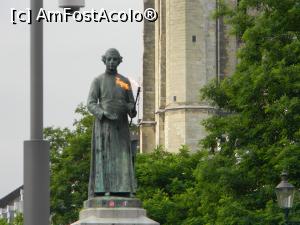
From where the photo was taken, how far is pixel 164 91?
9600 cm

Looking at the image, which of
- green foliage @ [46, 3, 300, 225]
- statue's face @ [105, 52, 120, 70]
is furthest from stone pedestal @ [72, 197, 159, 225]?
green foliage @ [46, 3, 300, 225]

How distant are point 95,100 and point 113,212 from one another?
1.87 meters

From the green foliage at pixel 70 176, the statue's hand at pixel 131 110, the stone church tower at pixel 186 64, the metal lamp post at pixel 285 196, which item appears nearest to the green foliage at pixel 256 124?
the metal lamp post at pixel 285 196

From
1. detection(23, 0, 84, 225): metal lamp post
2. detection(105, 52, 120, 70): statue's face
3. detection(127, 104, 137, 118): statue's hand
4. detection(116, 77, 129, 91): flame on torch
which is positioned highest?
detection(105, 52, 120, 70): statue's face

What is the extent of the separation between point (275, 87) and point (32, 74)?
23519 millimetres

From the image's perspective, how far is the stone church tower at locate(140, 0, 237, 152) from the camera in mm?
92312

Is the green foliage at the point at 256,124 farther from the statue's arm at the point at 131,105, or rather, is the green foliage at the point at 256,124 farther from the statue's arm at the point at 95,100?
the statue's arm at the point at 95,100

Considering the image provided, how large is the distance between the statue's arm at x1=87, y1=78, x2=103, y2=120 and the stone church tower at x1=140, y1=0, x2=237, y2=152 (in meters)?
63.7

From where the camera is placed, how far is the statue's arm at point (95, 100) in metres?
25.8

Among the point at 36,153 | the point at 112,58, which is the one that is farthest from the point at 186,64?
the point at 36,153

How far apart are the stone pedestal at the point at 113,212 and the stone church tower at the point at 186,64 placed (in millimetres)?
63927

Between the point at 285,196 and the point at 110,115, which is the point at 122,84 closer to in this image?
the point at 110,115

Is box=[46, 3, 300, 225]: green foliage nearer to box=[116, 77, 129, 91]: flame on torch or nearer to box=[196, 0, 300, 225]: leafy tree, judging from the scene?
box=[196, 0, 300, 225]: leafy tree

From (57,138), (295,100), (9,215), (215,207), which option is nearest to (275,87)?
(295,100)
